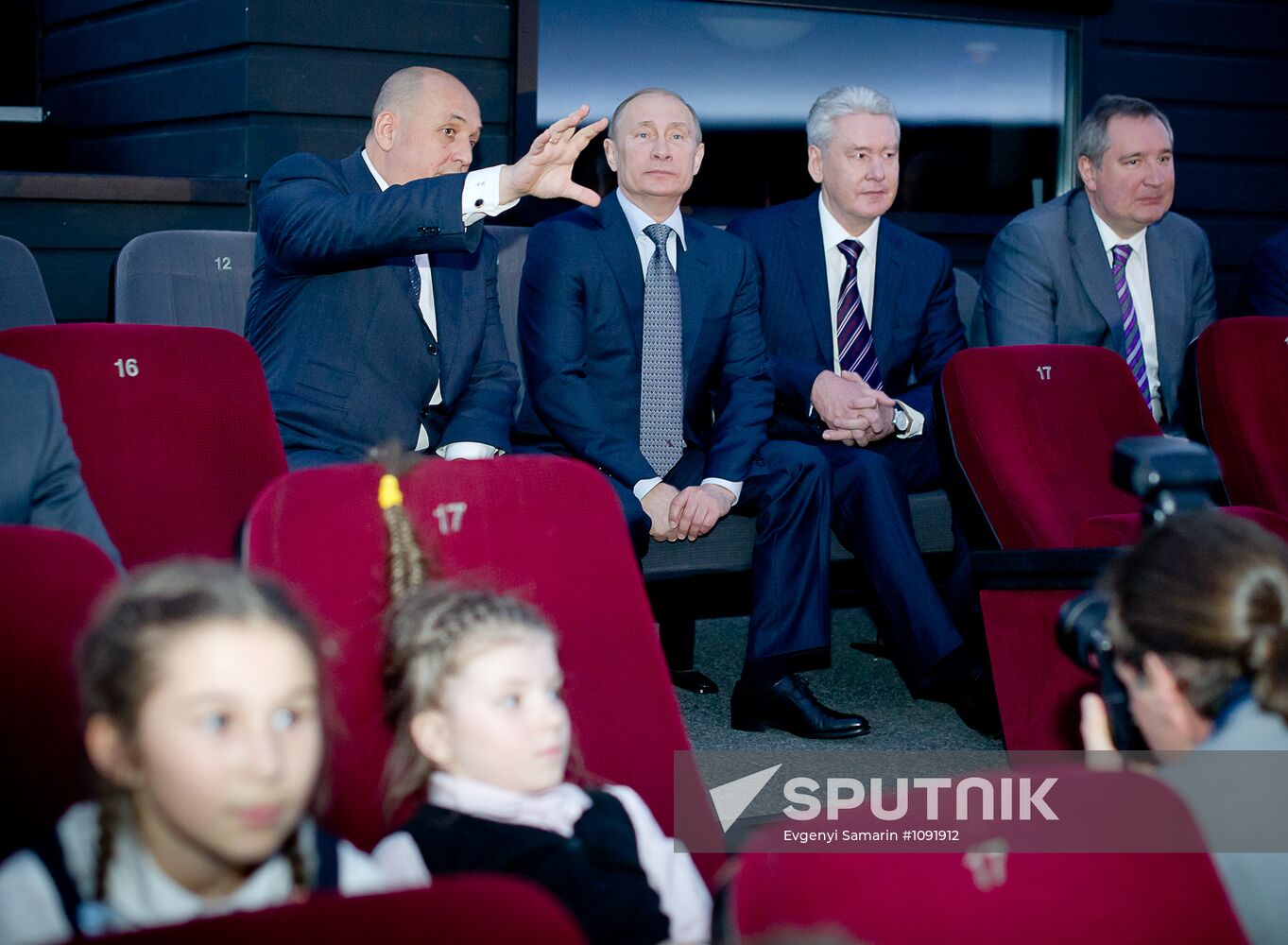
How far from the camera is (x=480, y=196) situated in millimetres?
2621

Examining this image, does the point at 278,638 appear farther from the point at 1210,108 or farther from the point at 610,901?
the point at 1210,108

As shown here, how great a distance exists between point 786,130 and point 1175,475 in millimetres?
3326

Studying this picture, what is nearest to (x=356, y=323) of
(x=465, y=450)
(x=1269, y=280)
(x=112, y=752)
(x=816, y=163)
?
(x=465, y=450)

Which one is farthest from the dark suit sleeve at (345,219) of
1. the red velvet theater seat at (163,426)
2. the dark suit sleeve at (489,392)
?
the red velvet theater seat at (163,426)

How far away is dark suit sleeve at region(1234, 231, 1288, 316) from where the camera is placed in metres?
3.97

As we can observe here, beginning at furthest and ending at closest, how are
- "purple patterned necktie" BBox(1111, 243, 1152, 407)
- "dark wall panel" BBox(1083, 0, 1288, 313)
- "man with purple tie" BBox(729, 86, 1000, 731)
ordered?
"dark wall panel" BBox(1083, 0, 1288, 313) < "purple patterned necktie" BBox(1111, 243, 1152, 407) < "man with purple tie" BBox(729, 86, 1000, 731)

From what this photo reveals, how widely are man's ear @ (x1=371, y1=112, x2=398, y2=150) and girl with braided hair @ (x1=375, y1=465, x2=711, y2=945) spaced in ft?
5.92

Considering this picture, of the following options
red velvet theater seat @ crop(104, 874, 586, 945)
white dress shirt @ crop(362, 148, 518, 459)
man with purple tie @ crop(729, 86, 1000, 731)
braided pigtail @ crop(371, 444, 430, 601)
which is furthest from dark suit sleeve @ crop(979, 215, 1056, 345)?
red velvet theater seat @ crop(104, 874, 586, 945)

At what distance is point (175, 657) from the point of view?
3.68ft

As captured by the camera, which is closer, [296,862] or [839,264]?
[296,862]

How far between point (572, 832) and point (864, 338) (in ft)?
7.70

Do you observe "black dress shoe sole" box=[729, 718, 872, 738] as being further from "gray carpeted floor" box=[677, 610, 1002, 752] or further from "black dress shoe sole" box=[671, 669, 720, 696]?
"black dress shoe sole" box=[671, 669, 720, 696]

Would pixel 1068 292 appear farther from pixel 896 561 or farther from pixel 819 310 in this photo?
pixel 896 561

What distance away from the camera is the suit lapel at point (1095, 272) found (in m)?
3.72
